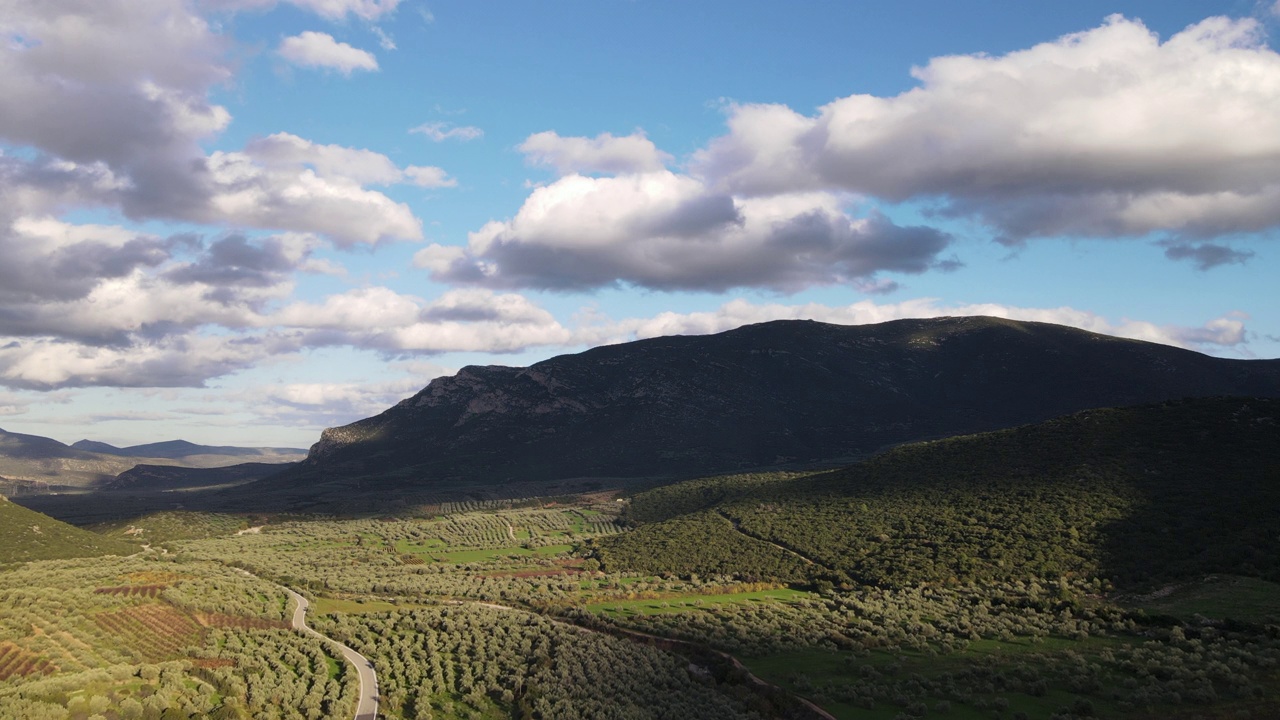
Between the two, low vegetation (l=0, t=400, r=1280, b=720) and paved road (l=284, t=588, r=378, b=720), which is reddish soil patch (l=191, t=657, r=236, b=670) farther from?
paved road (l=284, t=588, r=378, b=720)

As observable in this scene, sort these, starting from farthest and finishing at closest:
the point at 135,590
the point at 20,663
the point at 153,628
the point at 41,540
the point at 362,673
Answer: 1. the point at 41,540
2. the point at 135,590
3. the point at 153,628
4. the point at 362,673
5. the point at 20,663

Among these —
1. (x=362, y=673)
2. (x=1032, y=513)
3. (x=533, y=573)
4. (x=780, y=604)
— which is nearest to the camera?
(x=362, y=673)

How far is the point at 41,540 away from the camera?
105 m

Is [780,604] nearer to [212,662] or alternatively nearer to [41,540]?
[212,662]

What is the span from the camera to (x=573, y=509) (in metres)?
151

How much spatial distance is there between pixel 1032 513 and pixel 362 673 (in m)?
61.8

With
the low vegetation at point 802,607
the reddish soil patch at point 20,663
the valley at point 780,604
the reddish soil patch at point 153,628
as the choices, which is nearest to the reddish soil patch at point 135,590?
the low vegetation at point 802,607

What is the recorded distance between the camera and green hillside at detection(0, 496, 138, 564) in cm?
9865

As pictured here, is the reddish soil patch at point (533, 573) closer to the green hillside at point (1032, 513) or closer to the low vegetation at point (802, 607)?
the low vegetation at point (802, 607)

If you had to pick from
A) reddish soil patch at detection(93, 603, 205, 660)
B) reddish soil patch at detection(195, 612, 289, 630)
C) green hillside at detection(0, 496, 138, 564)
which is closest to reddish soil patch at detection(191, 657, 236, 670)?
reddish soil patch at detection(93, 603, 205, 660)

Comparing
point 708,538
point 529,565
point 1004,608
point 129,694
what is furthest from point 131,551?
point 1004,608

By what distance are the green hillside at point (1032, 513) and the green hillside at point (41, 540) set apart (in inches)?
2600

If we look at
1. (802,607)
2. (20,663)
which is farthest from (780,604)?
(20,663)

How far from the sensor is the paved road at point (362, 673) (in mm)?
43216
